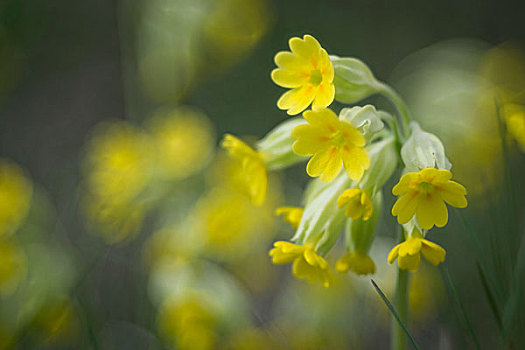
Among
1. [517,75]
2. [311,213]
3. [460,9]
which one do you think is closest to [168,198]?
[311,213]

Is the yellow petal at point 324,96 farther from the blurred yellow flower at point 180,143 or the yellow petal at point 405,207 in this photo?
the blurred yellow flower at point 180,143

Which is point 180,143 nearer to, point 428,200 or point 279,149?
point 279,149

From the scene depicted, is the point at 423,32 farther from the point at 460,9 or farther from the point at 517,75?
the point at 517,75

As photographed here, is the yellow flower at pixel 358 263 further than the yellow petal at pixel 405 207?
Yes

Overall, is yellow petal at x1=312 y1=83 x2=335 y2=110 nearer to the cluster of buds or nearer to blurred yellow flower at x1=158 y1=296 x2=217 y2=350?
the cluster of buds

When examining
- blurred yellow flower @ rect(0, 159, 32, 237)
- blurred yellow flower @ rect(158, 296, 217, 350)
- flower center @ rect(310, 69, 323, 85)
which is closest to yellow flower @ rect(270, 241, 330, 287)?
flower center @ rect(310, 69, 323, 85)

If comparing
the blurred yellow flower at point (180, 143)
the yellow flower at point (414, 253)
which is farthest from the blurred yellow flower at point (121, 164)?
the yellow flower at point (414, 253)

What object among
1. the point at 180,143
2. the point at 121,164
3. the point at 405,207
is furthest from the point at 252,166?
the point at 121,164
